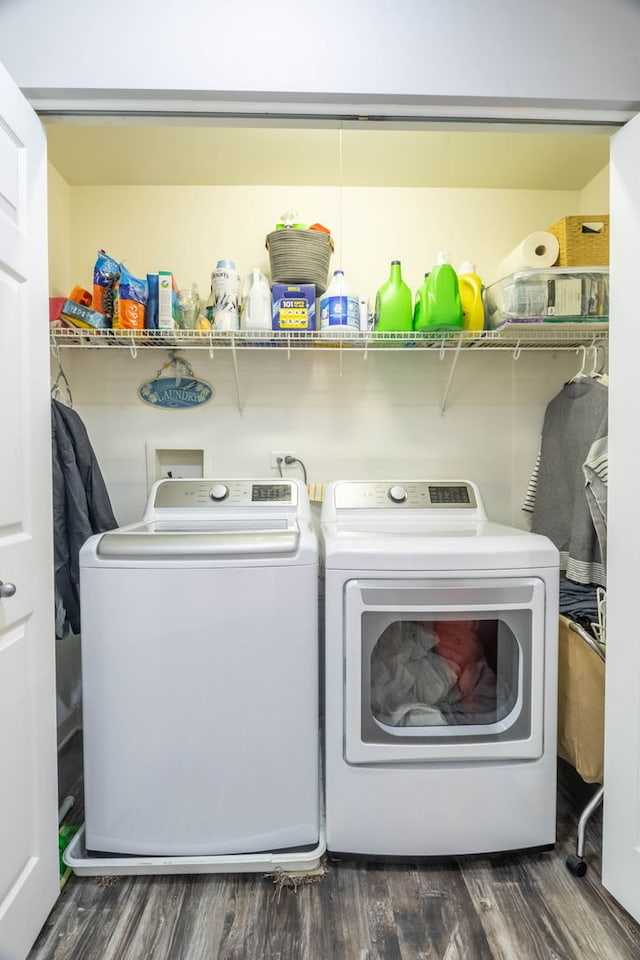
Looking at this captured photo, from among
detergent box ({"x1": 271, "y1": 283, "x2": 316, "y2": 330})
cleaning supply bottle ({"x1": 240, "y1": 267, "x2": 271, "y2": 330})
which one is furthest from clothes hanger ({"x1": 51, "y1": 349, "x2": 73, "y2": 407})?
detergent box ({"x1": 271, "y1": 283, "x2": 316, "y2": 330})

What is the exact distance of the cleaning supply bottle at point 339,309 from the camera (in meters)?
1.89

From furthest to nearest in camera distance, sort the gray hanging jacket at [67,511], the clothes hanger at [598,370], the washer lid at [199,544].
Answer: the clothes hanger at [598,370]
the gray hanging jacket at [67,511]
the washer lid at [199,544]

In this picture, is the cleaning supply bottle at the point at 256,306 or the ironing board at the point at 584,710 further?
the cleaning supply bottle at the point at 256,306

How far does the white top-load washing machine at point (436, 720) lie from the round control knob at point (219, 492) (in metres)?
0.58

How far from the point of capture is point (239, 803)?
1441 mm

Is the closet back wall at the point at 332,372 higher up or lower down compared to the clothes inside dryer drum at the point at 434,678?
higher up

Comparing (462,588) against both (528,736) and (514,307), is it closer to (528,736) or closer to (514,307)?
(528,736)

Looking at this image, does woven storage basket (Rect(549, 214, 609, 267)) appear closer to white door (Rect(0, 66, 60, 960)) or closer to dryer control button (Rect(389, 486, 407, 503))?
dryer control button (Rect(389, 486, 407, 503))

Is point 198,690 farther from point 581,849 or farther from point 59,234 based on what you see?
point 59,234

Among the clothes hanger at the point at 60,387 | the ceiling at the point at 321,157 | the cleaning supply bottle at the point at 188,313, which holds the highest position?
the ceiling at the point at 321,157

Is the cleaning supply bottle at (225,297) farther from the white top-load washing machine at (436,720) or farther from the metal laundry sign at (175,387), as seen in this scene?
the white top-load washing machine at (436,720)

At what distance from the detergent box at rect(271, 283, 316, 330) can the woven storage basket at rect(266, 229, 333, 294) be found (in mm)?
62

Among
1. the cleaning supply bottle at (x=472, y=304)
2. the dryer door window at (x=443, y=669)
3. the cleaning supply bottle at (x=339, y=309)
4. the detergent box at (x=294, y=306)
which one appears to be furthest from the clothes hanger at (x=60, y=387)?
the cleaning supply bottle at (x=472, y=304)

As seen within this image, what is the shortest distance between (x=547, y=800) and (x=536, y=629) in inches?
20.3
